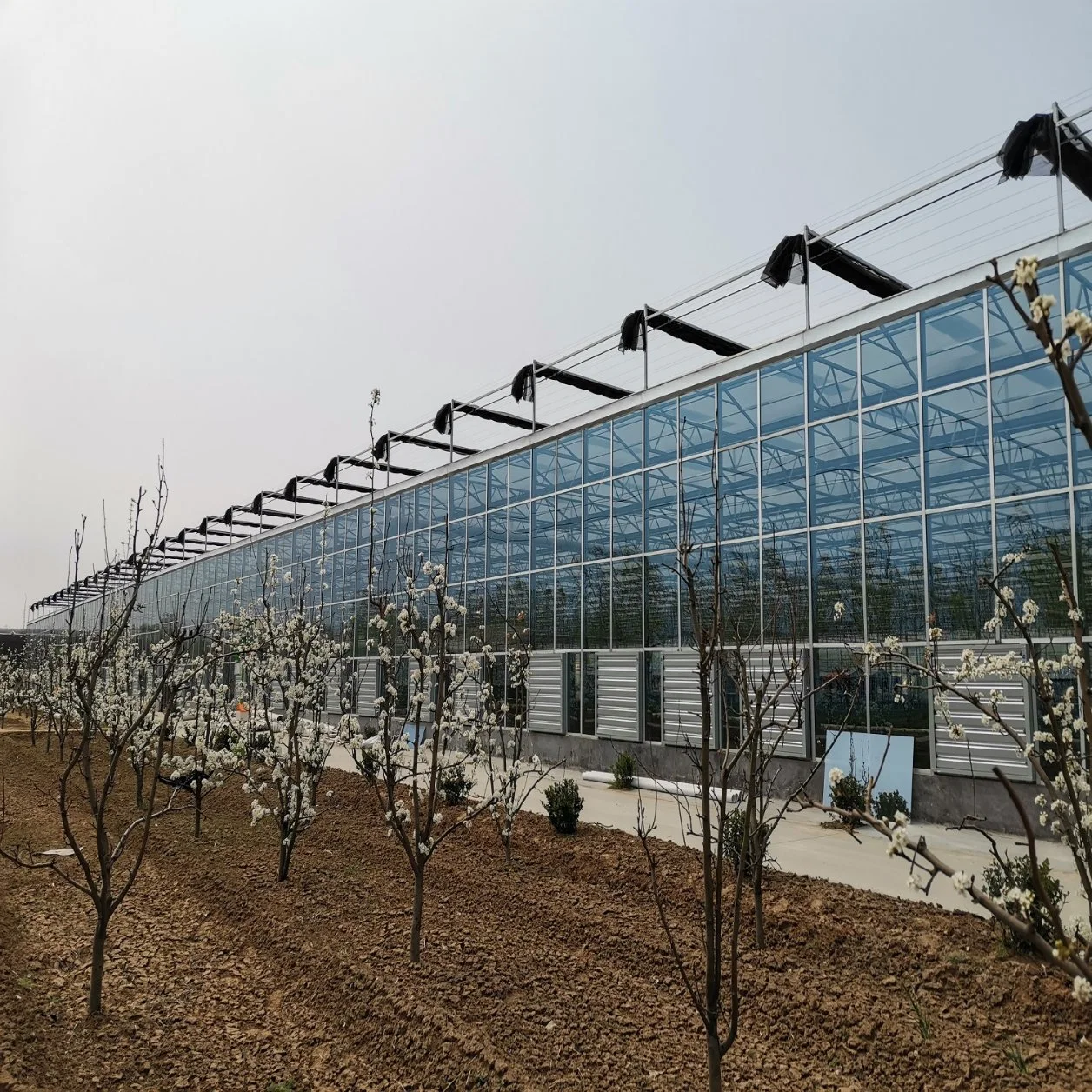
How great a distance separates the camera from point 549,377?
19297 mm

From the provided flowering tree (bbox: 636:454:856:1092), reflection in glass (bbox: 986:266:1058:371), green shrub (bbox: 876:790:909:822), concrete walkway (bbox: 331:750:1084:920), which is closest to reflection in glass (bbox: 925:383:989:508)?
reflection in glass (bbox: 986:266:1058:371)

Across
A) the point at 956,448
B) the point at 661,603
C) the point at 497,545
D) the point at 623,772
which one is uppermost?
the point at 956,448

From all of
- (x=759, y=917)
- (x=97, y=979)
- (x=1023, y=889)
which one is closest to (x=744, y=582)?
(x=759, y=917)

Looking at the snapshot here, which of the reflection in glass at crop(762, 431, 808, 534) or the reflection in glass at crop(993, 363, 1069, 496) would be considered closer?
the reflection in glass at crop(993, 363, 1069, 496)

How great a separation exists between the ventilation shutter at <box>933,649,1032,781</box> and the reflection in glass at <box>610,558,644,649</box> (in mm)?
6347

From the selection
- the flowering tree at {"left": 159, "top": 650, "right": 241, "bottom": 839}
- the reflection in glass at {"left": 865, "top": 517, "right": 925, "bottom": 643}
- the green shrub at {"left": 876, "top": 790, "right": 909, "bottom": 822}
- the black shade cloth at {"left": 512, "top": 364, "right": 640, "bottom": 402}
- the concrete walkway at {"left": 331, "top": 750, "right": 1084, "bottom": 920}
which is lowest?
the concrete walkway at {"left": 331, "top": 750, "right": 1084, "bottom": 920}

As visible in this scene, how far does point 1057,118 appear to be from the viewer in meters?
11.1

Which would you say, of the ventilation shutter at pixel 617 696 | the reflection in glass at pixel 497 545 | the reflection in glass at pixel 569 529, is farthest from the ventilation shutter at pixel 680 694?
the reflection in glass at pixel 497 545

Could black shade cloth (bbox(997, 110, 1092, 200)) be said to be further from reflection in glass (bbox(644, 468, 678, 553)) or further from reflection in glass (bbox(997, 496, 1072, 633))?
reflection in glass (bbox(644, 468, 678, 553))

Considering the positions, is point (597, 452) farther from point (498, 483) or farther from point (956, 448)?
point (956, 448)

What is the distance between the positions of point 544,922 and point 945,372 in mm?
9931

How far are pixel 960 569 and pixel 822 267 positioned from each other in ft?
18.3

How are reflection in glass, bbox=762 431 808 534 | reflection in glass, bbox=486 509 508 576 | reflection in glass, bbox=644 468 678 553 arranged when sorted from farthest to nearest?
reflection in glass, bbox=486 509 508 576
reflection in glass, bbox=644 468 678 553
reflection in glass, bbox=762 431 808 534

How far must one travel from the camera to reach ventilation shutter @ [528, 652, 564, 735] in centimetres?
1869
